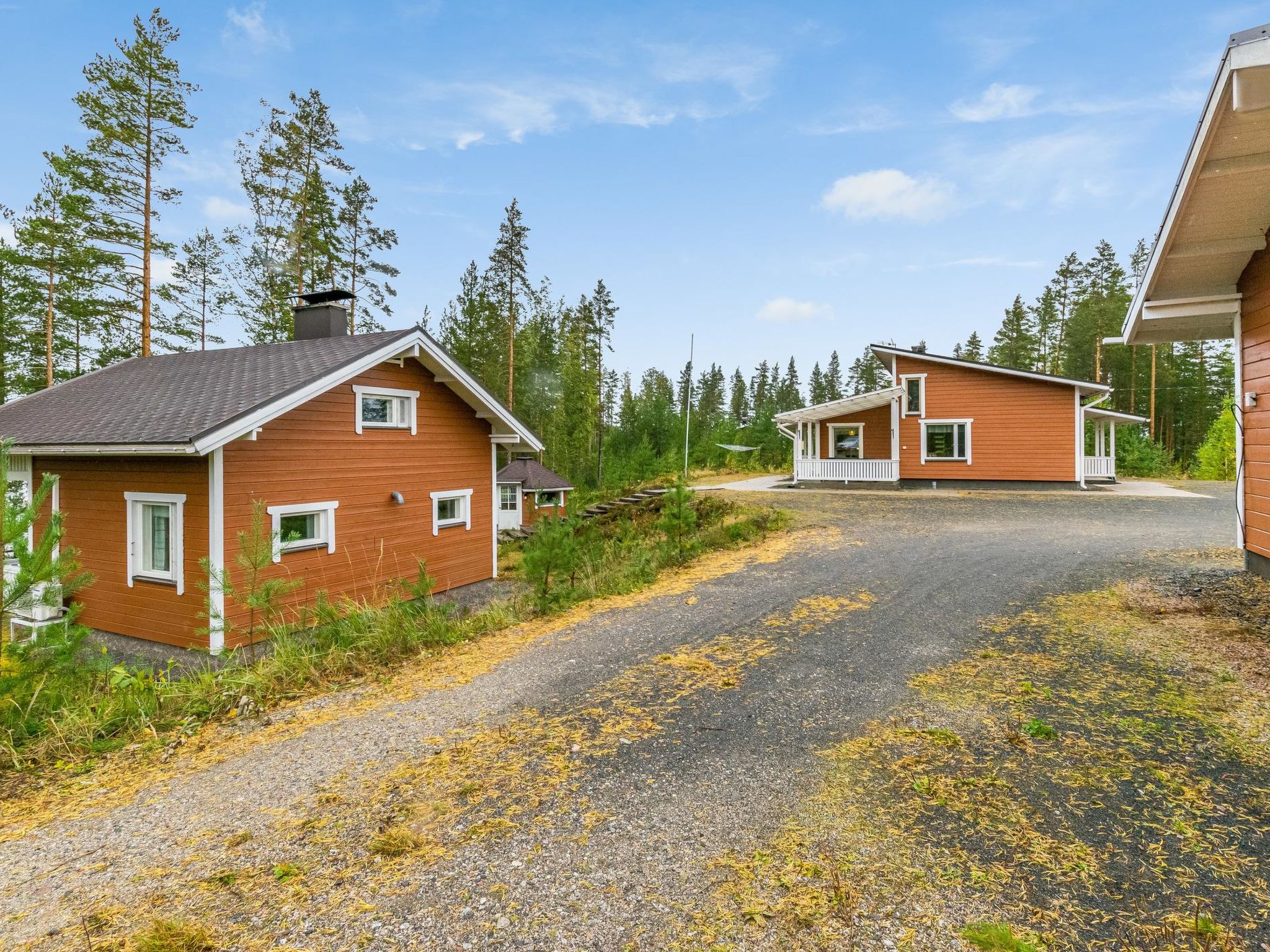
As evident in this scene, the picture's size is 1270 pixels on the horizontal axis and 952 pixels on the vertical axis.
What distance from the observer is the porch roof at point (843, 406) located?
2016 centimetres

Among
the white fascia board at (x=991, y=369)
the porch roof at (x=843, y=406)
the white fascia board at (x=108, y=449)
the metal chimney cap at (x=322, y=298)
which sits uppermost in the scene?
the metal chimney cap at (x=322, y=298)

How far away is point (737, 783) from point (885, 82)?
17769 mm

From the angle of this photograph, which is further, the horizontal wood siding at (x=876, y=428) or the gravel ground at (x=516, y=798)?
the horizontal wood siding at (x=876, y=428)

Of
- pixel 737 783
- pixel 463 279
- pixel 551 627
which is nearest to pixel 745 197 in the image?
pixel 463 279

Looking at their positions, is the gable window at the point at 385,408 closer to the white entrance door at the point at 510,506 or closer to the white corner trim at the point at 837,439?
the white entrance door at the point at 510,506

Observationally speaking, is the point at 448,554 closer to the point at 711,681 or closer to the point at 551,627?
the point at 551,627

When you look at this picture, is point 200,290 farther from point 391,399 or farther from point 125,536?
point 125,536

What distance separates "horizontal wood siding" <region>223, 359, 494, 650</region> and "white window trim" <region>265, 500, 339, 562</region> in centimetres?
8

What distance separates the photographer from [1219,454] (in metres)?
24.3

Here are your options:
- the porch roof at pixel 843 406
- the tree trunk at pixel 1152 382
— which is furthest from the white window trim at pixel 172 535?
the tree trunk at pixel 1152 382

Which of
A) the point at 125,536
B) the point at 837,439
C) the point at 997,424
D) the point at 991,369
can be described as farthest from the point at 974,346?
the point at 125,536

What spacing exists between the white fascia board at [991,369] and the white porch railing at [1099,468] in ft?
9.13

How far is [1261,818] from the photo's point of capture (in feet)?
8.73

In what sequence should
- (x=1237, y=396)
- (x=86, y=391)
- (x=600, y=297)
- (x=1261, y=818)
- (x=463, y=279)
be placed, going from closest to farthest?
(x=1261, y=818)
(x=1237, y=396)
(x=86, y=391)
(x=463, y=279)
(x=600, y=297)
